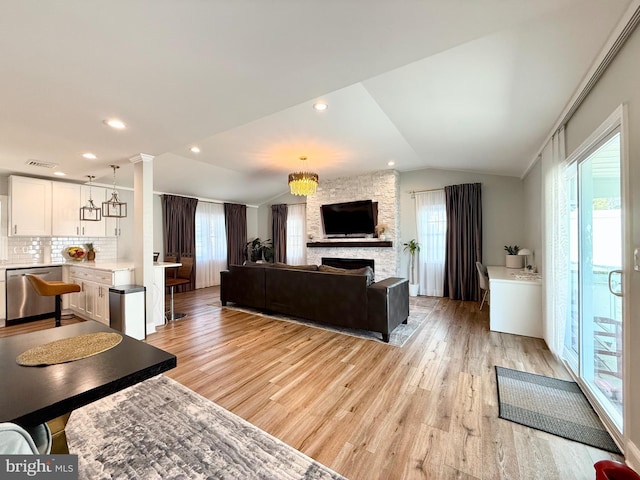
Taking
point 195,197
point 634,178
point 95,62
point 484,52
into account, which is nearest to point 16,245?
point 195,197

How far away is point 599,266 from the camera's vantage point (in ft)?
7.11

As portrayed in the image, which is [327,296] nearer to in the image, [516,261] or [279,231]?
[516,261]

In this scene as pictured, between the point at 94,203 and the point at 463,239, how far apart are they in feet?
23.9

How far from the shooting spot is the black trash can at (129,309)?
3303 millimetres

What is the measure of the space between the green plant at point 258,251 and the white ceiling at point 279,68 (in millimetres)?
5012

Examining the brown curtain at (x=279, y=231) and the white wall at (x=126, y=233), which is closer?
the white wall at (x=126, y=233)

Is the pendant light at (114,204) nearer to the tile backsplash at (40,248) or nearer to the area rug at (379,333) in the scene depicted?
the tile backsplash at (40,248)

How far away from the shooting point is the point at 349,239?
21.8 feet

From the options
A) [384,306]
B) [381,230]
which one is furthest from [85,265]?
[381,230]

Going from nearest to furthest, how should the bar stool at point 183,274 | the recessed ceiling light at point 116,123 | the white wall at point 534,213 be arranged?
1. the recessed ceiling light at point 116,123
2. the white wall at point 534,213
3. the bar stool at point 183,274

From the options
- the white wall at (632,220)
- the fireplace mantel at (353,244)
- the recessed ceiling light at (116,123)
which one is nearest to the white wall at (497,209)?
the fireplace mantel at (353,244)

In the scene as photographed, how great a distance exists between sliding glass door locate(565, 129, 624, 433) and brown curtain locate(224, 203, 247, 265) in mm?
7468

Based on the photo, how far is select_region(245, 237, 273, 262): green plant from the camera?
8523mm

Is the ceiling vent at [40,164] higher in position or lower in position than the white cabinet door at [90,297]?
higher
